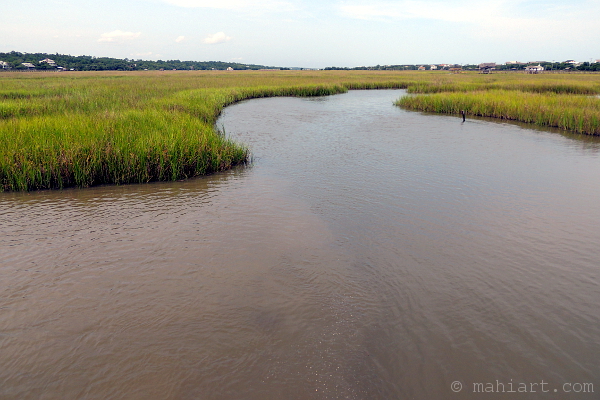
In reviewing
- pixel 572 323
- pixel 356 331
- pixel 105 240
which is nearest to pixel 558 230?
pixel 572 323

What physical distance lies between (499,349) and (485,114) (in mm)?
22116

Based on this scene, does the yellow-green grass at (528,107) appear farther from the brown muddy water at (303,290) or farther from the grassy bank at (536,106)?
the brown muddy water at (303,290)

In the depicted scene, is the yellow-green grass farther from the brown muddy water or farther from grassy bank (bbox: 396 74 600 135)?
the brown muddy water

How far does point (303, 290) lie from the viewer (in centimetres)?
485

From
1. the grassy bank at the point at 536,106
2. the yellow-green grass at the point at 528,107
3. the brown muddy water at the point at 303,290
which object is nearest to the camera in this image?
the brown muddy water at the point at 303,290

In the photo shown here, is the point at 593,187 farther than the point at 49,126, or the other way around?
→ the point at 49,126

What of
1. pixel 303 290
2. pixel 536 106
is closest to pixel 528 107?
pixel 536 106

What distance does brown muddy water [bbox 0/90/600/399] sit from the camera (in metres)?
3.48

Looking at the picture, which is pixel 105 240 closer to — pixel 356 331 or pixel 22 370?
pixel 22 370

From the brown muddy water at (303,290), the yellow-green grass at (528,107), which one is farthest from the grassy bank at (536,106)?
the brown muddy water at (303,290)

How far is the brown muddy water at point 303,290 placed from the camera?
3484mm

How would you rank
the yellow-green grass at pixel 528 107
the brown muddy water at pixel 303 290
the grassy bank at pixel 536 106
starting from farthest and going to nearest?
the grassy bank at pixel 536 106, the yellow-green grass at pixel 528 107, the brown muddy water at pixel 303 290

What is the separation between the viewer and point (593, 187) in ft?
31.1

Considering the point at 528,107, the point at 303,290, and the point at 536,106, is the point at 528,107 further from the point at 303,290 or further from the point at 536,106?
the point at 303,290
